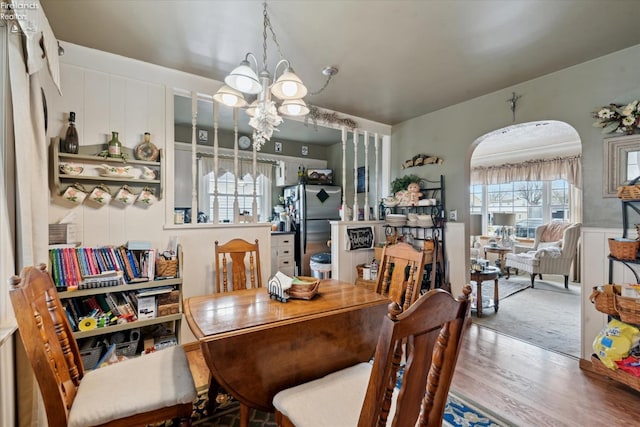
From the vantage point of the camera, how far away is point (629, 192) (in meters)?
2.07

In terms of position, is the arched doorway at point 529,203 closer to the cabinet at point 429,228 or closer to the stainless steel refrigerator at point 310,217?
the cabinet at point 429,228

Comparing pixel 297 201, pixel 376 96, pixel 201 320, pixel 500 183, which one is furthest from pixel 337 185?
pixel 201 320

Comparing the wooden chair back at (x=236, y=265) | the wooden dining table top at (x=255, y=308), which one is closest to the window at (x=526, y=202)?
the wooden dining table top at (x=255, y=308)

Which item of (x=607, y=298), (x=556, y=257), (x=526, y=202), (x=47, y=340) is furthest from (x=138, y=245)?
(x=526, y=202)

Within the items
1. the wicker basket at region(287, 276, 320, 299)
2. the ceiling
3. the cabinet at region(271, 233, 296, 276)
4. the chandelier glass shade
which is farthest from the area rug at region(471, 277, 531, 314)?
the chandelier glass shade

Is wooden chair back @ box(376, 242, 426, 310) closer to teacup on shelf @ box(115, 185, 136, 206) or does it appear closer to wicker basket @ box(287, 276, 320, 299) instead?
wicker basket @ box(287, 276, 320, 299)

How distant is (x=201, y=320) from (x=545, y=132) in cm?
586

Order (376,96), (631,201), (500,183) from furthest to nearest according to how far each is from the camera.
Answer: (500,183) < (376,96) < (631,201)

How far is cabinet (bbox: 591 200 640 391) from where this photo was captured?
6.29ft

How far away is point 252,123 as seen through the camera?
1806mm

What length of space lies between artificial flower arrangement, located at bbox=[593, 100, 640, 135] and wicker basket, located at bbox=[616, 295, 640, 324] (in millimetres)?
1242

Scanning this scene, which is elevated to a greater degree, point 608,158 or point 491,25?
point 491,25

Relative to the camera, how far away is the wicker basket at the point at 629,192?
6.67ft

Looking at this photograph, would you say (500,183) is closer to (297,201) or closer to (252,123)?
(297,201)
